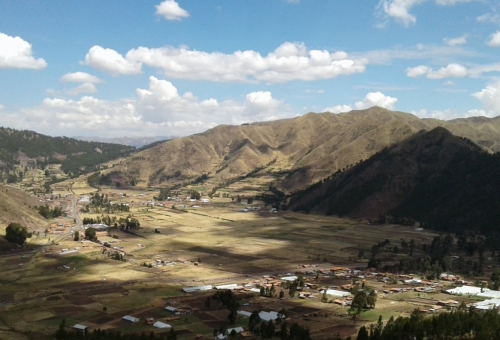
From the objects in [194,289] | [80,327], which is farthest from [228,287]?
[80,327]

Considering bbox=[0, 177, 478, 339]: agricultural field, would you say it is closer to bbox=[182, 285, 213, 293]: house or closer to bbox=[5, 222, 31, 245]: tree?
bbox=[182, 285, 213, 293]: house

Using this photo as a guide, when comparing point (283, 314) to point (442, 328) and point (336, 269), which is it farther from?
point (336, 269)

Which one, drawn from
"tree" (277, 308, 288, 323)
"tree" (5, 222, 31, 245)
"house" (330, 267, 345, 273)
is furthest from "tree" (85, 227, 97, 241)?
"tree" (277, 308, 288, 323)

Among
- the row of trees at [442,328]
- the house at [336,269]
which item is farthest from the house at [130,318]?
the house at [336,269]

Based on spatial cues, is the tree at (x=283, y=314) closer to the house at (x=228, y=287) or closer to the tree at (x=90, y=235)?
the house at (x=228, y=287)

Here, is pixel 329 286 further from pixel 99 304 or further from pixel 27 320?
pixel 27 320

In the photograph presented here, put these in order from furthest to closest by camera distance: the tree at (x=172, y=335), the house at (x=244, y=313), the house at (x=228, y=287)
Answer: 1. the house at (x=228, y=287)
2. the house at (x=244, y=313)
3. the tree at (x=172, y=335)

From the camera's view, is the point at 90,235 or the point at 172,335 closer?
the point at 172,335

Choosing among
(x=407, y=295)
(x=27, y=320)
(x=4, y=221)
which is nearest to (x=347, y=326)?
(x=407, y=295)

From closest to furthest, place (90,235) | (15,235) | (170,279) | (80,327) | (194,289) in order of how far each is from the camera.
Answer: (80,327), (194,289), (170,279), (15,235), (90,235)

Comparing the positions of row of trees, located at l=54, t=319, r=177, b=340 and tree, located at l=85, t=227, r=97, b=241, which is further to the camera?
tree, located at l=85, t=227, r=97, b=241

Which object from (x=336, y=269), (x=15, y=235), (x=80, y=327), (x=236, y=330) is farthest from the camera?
(x=15, y=235)
